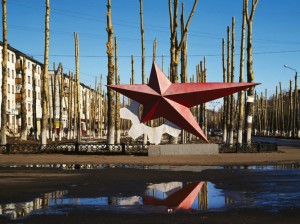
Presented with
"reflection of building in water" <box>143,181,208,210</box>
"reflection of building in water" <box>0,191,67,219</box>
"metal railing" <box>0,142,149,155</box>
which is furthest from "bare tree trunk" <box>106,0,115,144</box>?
"reflection of building in water" <box>0,191,67,219</box>

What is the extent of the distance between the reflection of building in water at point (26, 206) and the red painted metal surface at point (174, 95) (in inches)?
511

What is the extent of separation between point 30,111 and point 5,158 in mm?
62603

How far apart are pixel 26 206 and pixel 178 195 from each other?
365 centimetres

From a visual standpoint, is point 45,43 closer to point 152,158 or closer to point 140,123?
point 140,123

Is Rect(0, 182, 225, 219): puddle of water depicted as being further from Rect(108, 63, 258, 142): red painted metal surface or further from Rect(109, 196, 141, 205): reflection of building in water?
Rect(108, 63, 258, 142): red painted metal surface

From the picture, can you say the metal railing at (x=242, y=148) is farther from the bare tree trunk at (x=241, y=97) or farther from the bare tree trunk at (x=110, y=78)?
the bare tree trunk at (x=110, y=78)

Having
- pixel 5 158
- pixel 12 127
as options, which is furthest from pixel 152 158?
pixel 12 127

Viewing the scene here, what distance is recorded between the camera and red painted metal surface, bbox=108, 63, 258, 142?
2330cm

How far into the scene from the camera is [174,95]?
77.2 feet

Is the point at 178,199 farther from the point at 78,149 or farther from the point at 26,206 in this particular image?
the point at 78,149

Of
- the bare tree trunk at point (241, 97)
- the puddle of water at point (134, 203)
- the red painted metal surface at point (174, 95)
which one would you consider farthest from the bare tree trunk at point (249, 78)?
the puddle of water at point (134, 203)

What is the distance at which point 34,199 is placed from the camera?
10547mm

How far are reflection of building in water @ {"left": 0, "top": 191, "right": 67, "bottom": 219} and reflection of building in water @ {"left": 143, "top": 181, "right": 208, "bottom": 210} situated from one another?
7.05ft

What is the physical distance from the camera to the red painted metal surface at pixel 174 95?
23.3 metres
